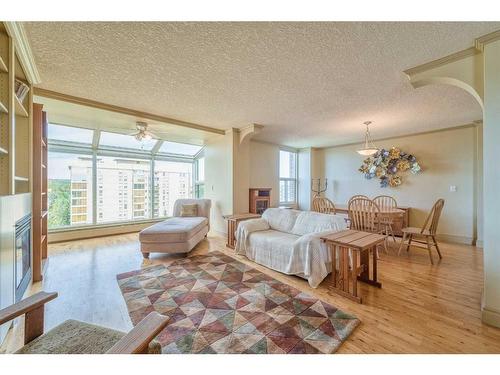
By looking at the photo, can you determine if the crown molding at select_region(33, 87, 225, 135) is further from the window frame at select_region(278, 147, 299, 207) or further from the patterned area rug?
the window frame at select_region(278, 147, 299, 207)

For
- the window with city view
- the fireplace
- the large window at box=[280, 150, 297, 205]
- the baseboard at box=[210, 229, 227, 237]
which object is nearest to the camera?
the fireplace

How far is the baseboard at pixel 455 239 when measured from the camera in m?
4.08

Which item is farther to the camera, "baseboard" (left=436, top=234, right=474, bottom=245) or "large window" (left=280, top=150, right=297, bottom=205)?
"large window" (left=280, top=150, right=297, bottom=205)

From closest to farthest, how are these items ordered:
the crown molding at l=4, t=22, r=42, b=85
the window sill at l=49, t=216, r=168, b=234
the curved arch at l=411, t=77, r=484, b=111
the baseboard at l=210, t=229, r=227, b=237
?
the crown molding at l=4, t=22, r=42, b=85, the curved arch at l=411, t=77, r=484, b=111, the window sill at l=49, t=216, r=168, b=234, the baseboard at l=210, t=229, r=227, b=237

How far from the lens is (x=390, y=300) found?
206 centimetres

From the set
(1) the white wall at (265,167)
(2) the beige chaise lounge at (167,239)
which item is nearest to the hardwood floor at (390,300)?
(2) the beige chaise lounge at (167,239)

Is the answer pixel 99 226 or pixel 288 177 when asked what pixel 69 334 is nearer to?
pixel 99 226

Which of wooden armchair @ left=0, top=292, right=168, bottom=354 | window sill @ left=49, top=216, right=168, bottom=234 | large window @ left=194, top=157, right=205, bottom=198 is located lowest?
window sill @ left=49, top=216, right=168, bottom=234

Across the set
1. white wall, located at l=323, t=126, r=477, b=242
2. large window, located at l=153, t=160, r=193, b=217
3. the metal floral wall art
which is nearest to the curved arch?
white wall, located at l=323, t=126, r=477, b=242

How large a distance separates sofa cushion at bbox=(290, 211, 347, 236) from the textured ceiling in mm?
1656

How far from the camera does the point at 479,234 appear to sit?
3.89 metres

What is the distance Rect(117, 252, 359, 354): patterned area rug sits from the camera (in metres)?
1.48

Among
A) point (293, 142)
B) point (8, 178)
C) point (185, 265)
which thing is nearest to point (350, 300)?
point (185, 265)

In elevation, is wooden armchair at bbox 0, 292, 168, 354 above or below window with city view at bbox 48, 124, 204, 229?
below
